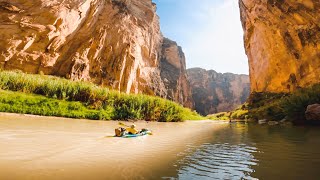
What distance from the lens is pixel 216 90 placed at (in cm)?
10219

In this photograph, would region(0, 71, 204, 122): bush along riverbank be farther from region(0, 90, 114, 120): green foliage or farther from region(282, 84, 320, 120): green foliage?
region(282, 84, 320, 120): green foliage

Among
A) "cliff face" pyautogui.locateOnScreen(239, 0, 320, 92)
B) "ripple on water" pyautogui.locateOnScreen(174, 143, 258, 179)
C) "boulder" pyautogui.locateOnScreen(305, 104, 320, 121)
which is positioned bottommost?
"ripple on water" pyautogui.locateOnScreen(174, 143, 258, 179)

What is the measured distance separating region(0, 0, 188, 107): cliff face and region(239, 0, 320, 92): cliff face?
1759 centimetres

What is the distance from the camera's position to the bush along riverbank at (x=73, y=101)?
16.6 metres

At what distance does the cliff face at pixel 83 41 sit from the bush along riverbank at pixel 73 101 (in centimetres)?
1371

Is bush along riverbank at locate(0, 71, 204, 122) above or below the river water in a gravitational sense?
above

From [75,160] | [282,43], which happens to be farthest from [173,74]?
[75,160]

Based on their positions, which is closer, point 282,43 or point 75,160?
point 75,160

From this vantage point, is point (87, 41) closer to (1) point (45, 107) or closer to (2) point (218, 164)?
(1) point (45, 107)

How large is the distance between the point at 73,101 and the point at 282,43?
29812 millimetres

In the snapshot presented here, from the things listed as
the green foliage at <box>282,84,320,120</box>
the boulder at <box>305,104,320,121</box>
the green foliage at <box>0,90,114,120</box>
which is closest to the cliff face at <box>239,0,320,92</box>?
the green foliage at <box>282,84,320,120</box>

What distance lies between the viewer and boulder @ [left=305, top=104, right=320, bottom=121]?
15677 millimetres

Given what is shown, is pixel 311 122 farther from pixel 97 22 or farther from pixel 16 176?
pixel 97 22

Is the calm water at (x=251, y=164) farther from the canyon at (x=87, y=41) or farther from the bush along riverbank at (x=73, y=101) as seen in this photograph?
the canyon at (x=87, y=41)
